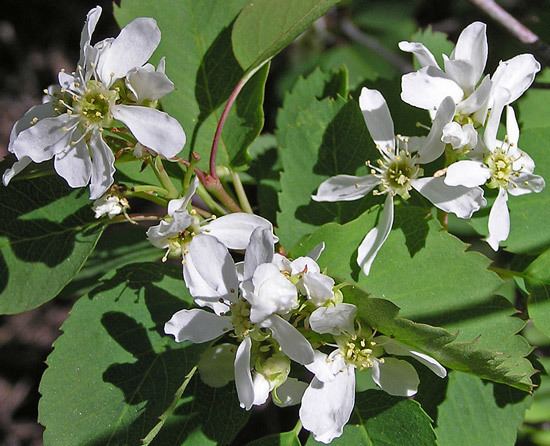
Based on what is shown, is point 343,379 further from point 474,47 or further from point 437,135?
point 474,47

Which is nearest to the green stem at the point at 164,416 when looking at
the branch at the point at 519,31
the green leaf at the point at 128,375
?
the green leaf at the point at 128,375

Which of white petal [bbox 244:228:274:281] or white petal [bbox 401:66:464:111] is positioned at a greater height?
white petal [bbox 401:66:464:111]

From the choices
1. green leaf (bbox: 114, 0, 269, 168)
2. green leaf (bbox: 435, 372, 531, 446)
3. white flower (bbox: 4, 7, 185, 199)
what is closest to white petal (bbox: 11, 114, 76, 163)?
white flower (bbox: 4, 7, 185, 199)

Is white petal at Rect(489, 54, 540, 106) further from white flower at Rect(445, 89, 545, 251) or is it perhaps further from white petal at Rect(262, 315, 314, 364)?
white petal at Rect(262, 315, 314, 364)

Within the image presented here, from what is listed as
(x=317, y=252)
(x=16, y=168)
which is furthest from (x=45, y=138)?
(x=317, y=252)

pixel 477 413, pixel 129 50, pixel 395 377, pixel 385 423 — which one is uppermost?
pixel 129 50

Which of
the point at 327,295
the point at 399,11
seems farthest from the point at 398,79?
the point at 399,11
